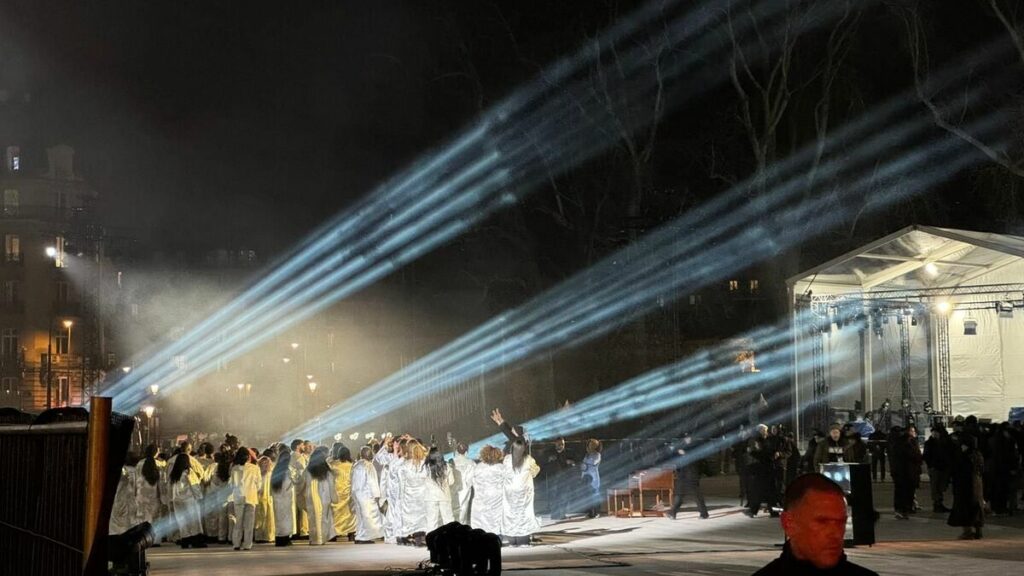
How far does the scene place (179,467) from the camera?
61.4 ft

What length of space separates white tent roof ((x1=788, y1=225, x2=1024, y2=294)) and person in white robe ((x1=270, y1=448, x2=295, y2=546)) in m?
13.4

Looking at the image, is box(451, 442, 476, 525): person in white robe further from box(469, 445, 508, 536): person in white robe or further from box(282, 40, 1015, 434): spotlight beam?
box(282, 40, 1015, 434): spotlight beam

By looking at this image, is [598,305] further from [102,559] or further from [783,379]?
[102,559]

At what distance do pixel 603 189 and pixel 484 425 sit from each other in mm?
9308

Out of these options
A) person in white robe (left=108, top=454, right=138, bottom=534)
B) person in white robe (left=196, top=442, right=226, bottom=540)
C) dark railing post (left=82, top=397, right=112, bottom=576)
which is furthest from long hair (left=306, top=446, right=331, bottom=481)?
dark railing post (left=82, top=397, right=112, bottom=576)

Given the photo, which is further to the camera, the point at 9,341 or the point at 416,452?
the point at 9,341

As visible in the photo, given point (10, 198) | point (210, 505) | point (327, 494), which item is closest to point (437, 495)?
point (327, 494)

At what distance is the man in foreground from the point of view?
146 inches

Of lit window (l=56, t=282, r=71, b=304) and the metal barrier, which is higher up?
lit window (l=56, t=282, r=71, b=304)

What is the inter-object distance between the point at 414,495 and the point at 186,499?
394cm

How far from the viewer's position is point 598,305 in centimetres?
3441

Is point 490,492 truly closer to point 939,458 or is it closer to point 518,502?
point 518,502

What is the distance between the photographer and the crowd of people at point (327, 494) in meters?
17.5

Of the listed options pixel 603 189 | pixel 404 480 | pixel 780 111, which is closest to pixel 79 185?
pixel 603 189
